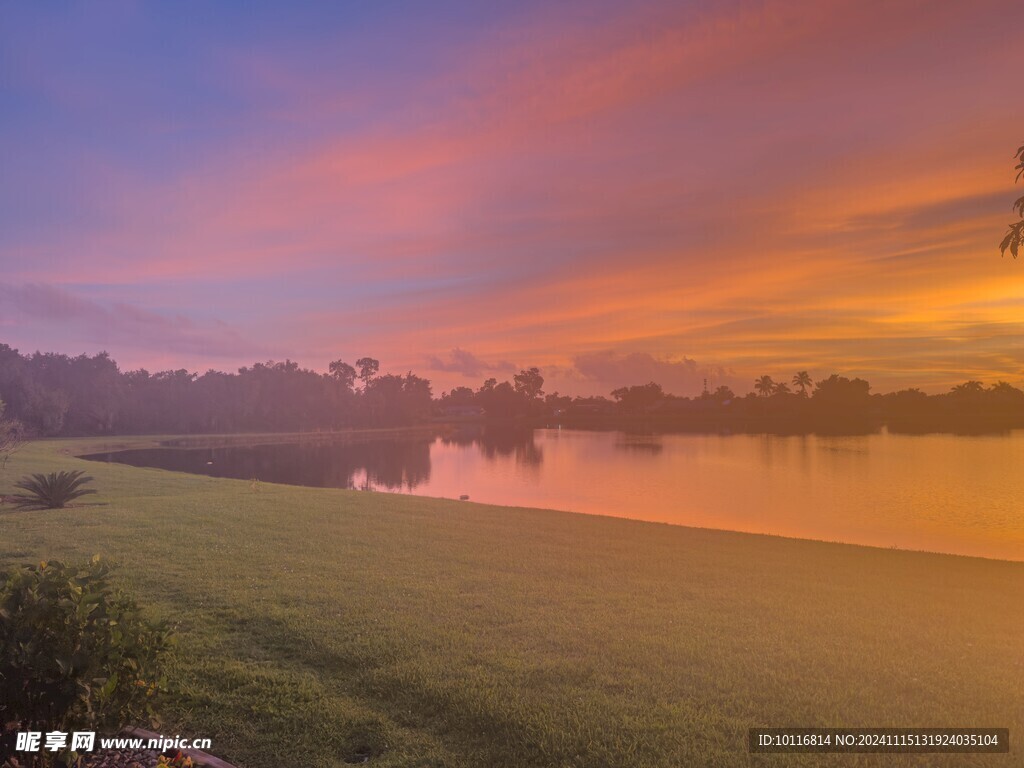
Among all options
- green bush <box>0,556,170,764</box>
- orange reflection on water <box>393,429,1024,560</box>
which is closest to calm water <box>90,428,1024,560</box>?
orange reflection on water <box>393,429,1024,560</box>

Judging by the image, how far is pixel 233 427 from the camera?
4380 inches

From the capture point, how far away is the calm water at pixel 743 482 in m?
25.5

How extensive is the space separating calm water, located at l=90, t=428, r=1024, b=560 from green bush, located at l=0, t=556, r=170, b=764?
2242cm

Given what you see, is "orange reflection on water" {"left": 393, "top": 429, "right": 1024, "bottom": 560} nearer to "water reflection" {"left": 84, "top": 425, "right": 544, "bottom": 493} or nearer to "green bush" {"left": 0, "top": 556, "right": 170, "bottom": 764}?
"water reflection" {"left": 84, "top": 425, "right": 544, "bottom": 493}

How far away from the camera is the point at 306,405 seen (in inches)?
4946

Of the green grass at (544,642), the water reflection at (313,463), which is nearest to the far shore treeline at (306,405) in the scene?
the water reflection at (313,463)

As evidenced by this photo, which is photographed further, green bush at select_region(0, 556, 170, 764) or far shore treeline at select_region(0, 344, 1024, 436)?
far shore treeline at select_region(0, 344, 1024, 436)

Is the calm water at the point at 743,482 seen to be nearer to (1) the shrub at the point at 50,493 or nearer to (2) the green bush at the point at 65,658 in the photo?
(1) the shrub at the point at 50,493

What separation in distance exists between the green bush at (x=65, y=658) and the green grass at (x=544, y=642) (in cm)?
109

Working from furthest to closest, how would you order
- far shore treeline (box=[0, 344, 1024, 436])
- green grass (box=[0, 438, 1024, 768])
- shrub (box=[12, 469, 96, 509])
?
far shore treeline (box=[0, 344, 1024, 436]) < shrub (box=[12, 469, 96, 509]) < green grass (box=[0, 438, 1024, 768])

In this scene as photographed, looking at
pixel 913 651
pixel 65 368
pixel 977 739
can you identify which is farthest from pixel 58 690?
pixel 65 368

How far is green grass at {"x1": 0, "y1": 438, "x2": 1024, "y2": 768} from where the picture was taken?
18.6 ft

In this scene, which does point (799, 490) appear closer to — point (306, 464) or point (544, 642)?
point (544, 642)

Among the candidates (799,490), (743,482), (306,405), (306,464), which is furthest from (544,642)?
(306,405)
